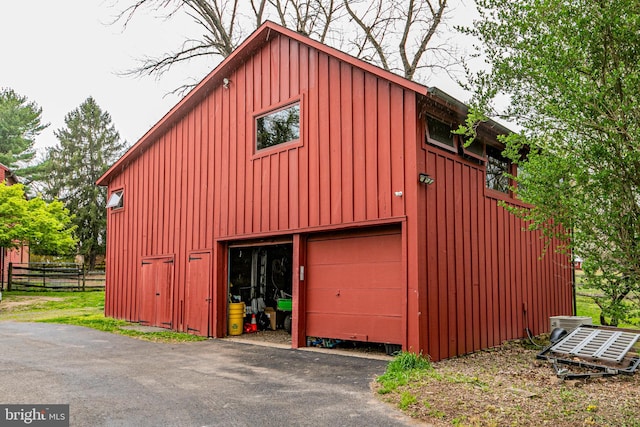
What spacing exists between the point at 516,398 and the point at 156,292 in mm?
9894

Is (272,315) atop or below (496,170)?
below

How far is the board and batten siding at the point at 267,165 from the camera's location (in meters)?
8.38

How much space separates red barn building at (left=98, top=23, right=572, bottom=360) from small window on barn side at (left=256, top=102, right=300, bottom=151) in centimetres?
3

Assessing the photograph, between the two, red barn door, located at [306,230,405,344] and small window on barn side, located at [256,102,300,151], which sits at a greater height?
small window on barn side, located at [256,102,300,151]

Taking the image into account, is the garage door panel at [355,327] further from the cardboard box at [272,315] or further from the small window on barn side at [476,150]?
the small window on barn side at [476,150]

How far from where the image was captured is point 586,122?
169 inches

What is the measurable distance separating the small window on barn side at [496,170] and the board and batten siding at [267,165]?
9.34 ft

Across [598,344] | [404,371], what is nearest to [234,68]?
[404,371]

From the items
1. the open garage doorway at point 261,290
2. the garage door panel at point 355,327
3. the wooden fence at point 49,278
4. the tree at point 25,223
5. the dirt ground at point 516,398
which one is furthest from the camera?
the wooden fence at point 49,278

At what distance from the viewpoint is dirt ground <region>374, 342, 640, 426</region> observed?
15.5 ft

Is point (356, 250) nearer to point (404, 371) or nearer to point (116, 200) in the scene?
point (404, 371)

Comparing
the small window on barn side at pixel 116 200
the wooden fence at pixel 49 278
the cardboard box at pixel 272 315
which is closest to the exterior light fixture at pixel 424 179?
the cardboard box at pixel 272 315

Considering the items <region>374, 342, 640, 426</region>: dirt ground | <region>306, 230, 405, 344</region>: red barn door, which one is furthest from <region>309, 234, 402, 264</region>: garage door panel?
<region>374, 342, 640, 426</region>: dirt ground

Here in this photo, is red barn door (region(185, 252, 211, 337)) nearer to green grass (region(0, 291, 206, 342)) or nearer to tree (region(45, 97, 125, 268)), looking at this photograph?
green grass (region(0, 291, 206, 342))
